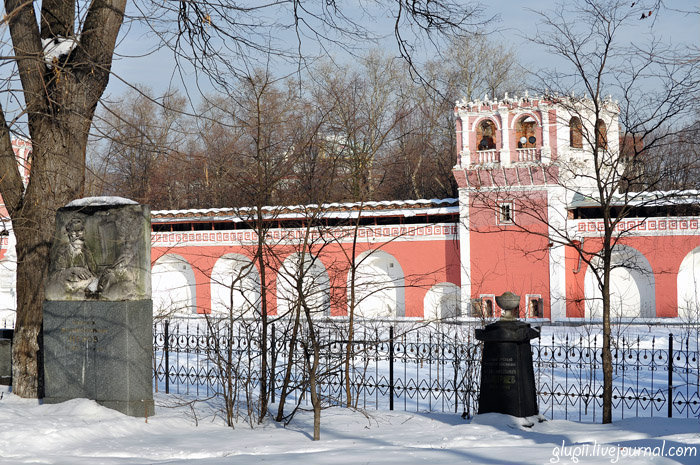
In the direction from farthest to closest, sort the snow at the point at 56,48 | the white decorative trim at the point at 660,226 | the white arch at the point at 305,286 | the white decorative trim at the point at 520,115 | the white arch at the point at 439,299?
the white arch at the point at 439,299 < the white decorative trim at the point at 520,115 < the white decorative trim at the point at 660,226 < the snow at the point at 56,48 < the white arch at the point at 305,286

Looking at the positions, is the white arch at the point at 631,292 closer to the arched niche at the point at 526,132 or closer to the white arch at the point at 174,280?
the arched niche at the point at 526,132

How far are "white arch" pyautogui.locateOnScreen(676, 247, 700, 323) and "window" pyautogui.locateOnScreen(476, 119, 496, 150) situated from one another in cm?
629

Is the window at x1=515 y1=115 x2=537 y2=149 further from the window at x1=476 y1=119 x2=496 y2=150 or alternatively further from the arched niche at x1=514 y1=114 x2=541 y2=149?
the window at x1=476 y1=119 x2=496 y2=150

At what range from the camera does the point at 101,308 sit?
23.1 feet

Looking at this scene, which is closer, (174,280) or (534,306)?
(534,306)

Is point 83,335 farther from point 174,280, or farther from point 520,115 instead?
point 174,280

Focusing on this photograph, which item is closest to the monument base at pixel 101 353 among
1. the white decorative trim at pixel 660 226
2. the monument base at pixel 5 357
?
the monument base at pixel 5 357

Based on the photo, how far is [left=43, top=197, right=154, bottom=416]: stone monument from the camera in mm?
6988

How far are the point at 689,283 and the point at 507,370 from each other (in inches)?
634

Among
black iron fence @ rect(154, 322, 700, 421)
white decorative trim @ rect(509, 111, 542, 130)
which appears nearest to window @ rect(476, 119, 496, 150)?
white decorative trim @ rect(509, 111, 542, 130)

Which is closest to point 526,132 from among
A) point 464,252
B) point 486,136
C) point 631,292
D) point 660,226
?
point 486,136

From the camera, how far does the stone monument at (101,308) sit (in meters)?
6.99

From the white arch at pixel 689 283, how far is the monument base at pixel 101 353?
18.1m

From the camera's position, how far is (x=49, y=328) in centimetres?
721
